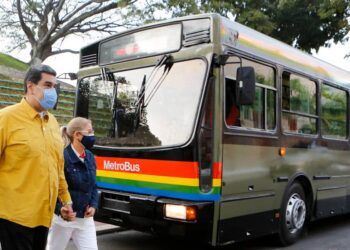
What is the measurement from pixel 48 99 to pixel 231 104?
8.58 ft

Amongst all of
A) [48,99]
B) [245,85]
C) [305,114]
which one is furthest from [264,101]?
[48,99]

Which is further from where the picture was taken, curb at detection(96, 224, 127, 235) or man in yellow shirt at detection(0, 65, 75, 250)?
curb at detection(96, 224, 127, 235)

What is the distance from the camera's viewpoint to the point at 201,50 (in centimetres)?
538

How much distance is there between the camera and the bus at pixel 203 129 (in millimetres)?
5223

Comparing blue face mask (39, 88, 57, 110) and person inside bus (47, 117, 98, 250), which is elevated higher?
blue face mask (39, 88, 57, 110)

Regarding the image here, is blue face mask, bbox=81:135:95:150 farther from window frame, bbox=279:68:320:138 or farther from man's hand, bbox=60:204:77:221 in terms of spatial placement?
window frame, bbox=279:68:320:138

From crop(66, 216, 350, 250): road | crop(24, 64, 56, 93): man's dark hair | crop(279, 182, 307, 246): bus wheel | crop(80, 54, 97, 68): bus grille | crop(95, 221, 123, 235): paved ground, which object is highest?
crop(80, 54, 97, 68): bus grille

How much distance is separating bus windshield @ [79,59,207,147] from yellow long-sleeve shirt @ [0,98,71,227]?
2.20 metres

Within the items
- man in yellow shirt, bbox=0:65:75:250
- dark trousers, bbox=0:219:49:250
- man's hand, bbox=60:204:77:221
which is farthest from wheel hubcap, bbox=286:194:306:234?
dark trousers, bbox=0:219:49:250

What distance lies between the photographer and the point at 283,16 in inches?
708

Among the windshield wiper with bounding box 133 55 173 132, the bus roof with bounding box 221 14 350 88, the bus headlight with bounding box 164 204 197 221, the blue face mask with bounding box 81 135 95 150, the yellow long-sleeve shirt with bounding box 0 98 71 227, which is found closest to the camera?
the yellow long-sleeve shirt with bounding box 0 98 71 227

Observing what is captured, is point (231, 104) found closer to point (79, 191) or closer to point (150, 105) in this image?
point (150, 105)

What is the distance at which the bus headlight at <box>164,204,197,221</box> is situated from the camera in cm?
508

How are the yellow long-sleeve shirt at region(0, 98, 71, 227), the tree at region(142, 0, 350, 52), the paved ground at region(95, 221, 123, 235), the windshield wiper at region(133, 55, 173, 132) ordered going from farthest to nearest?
the tree at region(142, 0, 350, 52)
the paved ground at region(95, 221, 123, 235)
the windshield wiper at region(133, 55, 173, 132)
the yellow long-sleeve shirt at region(0, 98, 71, 227)
